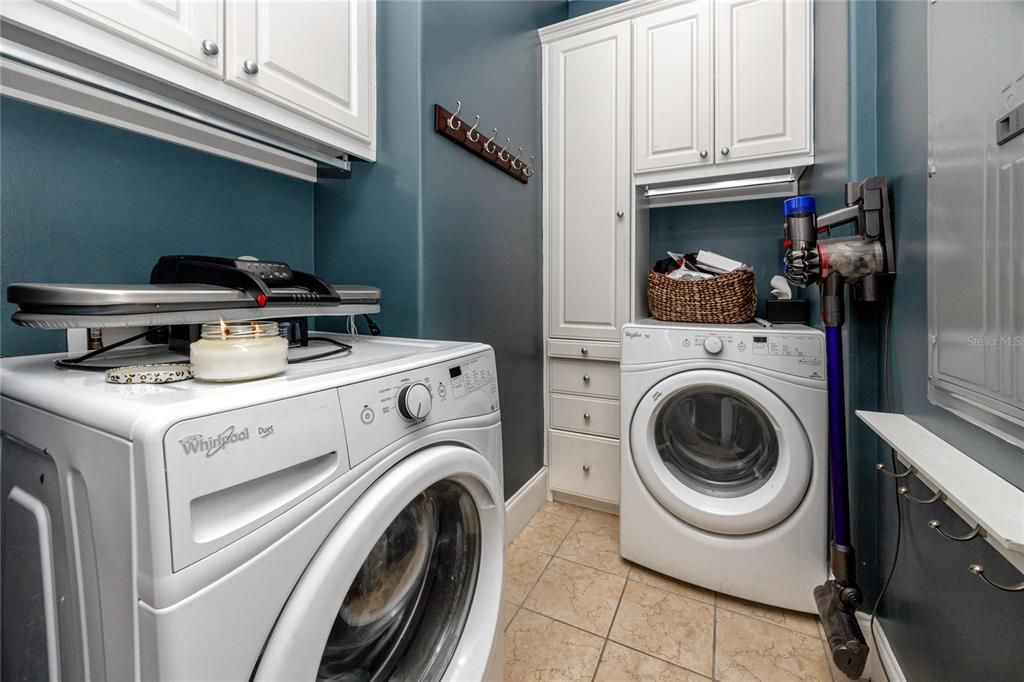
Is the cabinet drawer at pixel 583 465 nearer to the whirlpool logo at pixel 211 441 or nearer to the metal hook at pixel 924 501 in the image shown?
the metal hook at pixel 924 501

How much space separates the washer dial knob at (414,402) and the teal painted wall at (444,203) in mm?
629

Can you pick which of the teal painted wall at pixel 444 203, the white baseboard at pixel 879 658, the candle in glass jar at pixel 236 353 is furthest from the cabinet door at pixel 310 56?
the white baseboard at pixel 879 658

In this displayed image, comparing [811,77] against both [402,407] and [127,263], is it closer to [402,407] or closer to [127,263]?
[402,407]

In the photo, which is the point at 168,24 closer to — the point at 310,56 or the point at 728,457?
the point at 310,56

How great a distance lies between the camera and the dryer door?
22.4 inches

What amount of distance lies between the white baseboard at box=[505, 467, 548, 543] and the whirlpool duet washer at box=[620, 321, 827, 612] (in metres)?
0.45

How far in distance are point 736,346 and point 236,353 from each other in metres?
1.36

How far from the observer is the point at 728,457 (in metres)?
1.52

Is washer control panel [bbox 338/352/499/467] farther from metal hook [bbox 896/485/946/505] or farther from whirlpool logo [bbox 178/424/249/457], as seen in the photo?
metal hook [bbox 896/485/946/505]

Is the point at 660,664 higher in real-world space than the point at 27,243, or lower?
lower

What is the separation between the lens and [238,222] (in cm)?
117

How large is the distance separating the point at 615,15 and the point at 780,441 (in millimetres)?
1859

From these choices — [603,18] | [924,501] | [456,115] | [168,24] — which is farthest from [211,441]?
[603,18]

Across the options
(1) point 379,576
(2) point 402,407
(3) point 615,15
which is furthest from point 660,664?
(3) point 615,15
